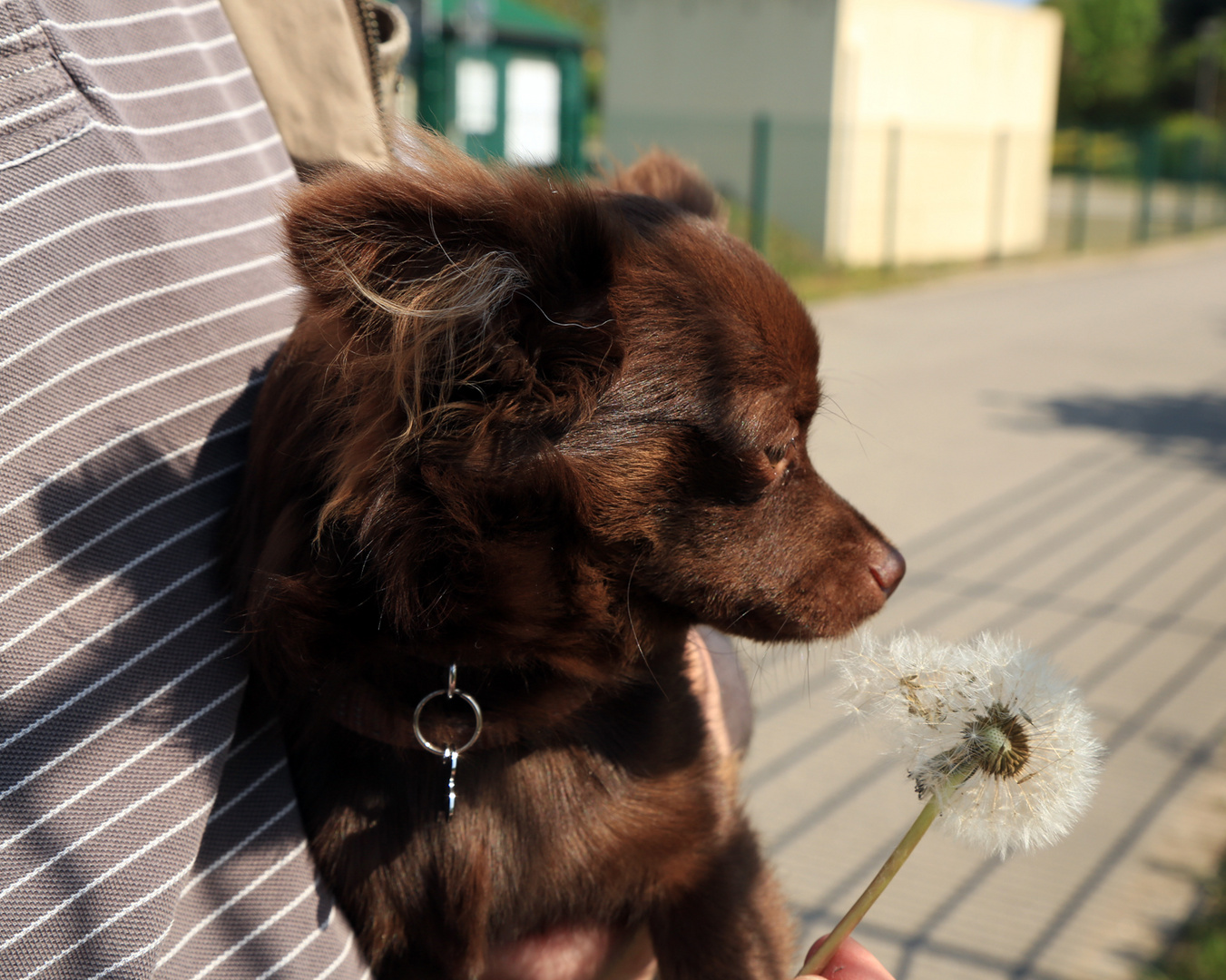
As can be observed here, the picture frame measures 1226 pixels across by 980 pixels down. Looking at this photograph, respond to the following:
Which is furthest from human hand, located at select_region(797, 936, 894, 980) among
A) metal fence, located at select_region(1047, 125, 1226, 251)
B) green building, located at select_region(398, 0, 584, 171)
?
metal fence, located at select_region(1047, 125, 1226, 251)

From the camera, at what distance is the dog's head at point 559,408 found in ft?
4.18

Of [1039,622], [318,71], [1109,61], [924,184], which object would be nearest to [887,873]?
[318,71]

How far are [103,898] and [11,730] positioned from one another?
0.19m

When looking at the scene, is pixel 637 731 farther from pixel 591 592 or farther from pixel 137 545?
pixel 137 545

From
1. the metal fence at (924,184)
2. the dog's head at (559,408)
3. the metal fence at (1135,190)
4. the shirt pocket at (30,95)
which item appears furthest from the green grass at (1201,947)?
the metal fence at (1135,190)

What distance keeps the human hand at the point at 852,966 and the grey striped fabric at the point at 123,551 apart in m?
0.56

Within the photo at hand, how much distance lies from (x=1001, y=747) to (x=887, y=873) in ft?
0.59

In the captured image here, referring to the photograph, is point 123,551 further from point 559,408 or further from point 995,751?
point 995,751

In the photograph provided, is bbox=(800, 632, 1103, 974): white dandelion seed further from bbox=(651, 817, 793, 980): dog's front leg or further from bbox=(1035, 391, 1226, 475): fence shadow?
bbox=(1035, 391, 1226, 475): fence shadow

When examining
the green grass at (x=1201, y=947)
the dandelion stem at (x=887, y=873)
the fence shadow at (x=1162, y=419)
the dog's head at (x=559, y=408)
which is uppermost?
the dog's head at (x=559, y=408)

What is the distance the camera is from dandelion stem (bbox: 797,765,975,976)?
45.5 inches

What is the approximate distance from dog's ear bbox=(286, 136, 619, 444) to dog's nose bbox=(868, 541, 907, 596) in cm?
55

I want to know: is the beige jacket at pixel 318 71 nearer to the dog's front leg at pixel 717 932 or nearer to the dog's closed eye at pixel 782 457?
the dog's closed eye at pixel 782 457

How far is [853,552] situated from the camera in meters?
1.78
